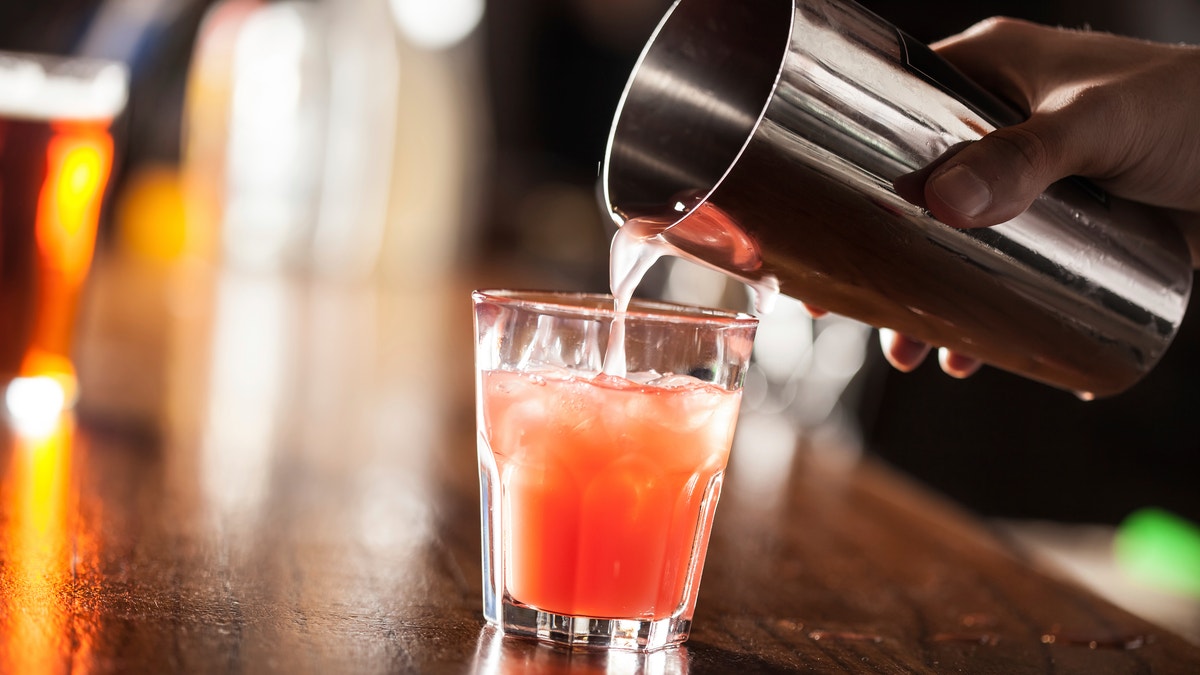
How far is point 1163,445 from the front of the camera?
10.8 feet

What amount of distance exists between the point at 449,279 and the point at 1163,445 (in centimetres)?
186

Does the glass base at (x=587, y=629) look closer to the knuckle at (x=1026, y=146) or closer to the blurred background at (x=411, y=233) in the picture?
the knuckle at (x=1026, y=146)

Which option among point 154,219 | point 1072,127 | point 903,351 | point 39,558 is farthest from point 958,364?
point 154,219

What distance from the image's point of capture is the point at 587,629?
0.70 metres

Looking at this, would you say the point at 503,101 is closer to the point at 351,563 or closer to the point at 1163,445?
the point at 1163,445

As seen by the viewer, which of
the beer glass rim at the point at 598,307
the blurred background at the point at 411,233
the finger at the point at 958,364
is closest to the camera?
the beer glass rim at the point at 598,307

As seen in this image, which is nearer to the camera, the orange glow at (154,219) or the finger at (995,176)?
the finger at (995,176)

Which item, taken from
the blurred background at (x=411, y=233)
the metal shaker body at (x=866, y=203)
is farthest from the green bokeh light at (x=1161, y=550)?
the metal shaker body at (x=866, y=203)

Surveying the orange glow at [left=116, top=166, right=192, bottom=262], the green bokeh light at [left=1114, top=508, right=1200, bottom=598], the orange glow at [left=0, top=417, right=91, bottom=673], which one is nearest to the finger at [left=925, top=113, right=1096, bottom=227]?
the orange glow at [left=0, top=417, right=91, bottom=673]

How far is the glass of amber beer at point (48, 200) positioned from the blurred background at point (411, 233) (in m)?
0.60

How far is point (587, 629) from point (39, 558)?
1.05 feet

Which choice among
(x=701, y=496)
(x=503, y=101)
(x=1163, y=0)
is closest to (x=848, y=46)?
(x=701, y=496)

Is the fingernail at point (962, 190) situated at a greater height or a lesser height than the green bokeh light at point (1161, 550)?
greater

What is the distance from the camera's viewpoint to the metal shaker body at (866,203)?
693 millimetres
